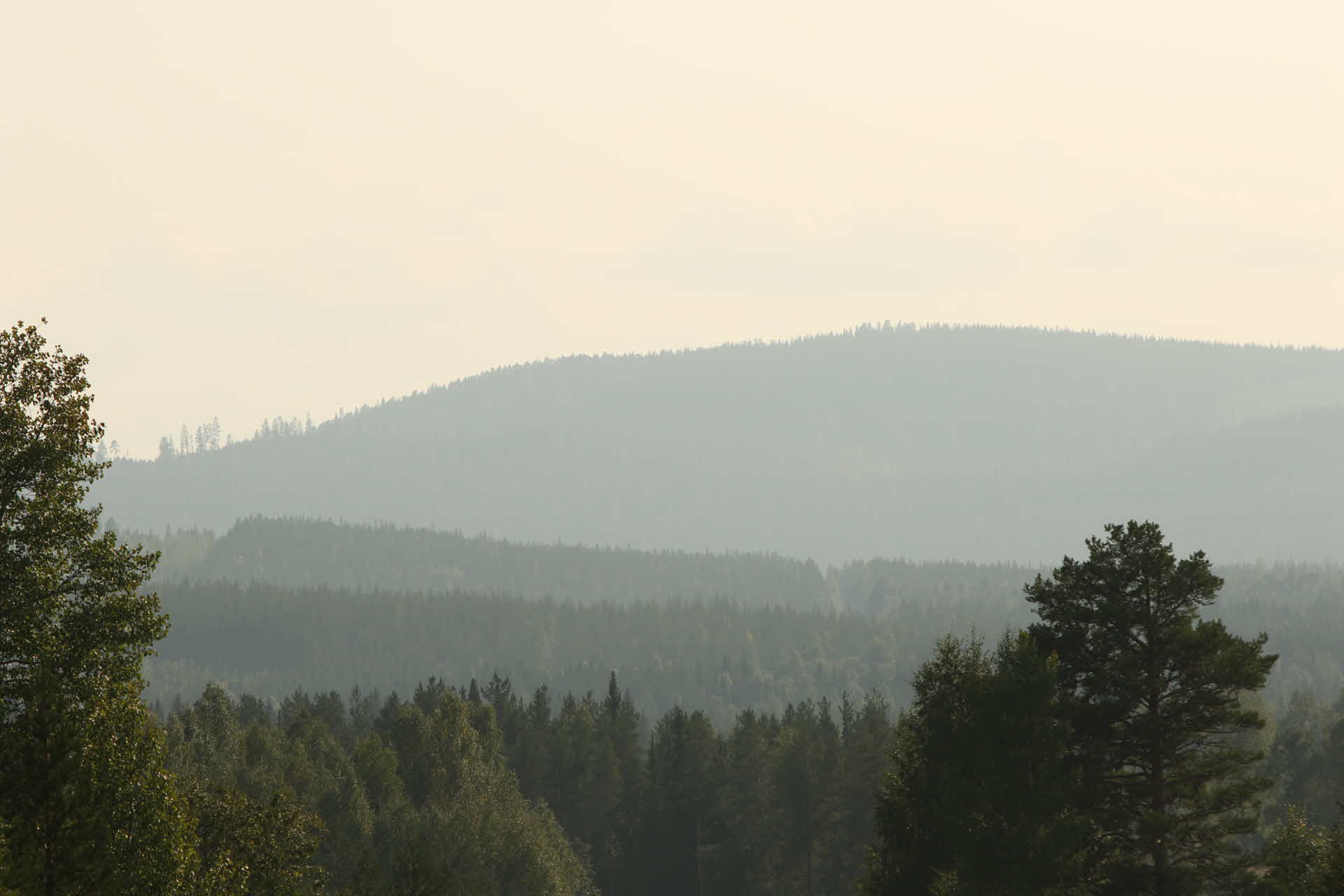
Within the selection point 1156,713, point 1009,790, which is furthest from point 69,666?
point 1156,713

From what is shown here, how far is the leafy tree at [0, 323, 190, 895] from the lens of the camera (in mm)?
28109

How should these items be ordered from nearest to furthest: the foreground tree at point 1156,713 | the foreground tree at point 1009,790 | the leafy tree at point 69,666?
the leafy tree at point 69,666, the foreground tree at point 1009,790, the foreground tree at point 1156,713

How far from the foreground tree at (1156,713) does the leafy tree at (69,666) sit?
79.8 feet

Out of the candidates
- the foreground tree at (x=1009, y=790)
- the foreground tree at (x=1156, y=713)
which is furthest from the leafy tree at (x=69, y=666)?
the foreground tree at (x=1156, y=713)

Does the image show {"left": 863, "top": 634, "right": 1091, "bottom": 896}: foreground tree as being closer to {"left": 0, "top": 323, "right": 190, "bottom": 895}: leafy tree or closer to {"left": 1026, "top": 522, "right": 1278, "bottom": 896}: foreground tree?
{"left": 1026, "top": 522, "right": 1278, "bottom": 896}: foreground tree

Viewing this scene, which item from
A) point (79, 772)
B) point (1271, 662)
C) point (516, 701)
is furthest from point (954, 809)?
point (516, 701)

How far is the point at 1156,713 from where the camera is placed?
138 ft

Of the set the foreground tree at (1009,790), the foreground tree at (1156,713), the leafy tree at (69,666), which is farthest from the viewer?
the foreground tree at (1156,713)

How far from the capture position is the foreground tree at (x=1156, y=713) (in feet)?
136

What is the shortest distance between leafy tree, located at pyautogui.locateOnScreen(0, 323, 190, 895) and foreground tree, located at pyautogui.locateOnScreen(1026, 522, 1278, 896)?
24.3 metres

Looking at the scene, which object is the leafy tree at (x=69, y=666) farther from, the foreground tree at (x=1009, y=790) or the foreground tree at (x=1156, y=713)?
the foreground tree at (x=1156, y=713)

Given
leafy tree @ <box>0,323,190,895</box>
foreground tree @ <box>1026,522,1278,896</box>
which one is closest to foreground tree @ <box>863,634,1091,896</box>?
foreground tree @ <box>1026,522,1278,896</box>

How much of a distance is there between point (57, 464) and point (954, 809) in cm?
2494

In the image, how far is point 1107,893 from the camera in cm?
4178
